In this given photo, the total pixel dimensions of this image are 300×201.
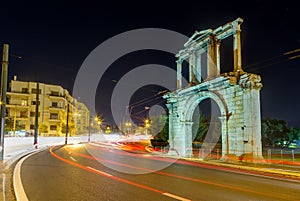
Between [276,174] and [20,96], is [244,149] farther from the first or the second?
[20,96]

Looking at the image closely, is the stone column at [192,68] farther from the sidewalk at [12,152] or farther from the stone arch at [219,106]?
the sidewalk at [12,152]

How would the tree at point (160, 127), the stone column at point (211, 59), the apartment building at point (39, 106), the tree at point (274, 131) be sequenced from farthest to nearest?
1. the apartment building at point (39, 106)
2. the tree at point (274, 131)
3. the tree at point (160, 127)
4. the stone column at point (211, 59)

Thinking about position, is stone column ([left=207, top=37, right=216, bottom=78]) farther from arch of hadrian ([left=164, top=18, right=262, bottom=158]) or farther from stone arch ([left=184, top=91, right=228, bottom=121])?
stone arch ([left=184, top=91, right=228, bottom=121])

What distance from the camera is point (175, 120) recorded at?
1085 inches

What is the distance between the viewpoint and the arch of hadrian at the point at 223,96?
1842cm

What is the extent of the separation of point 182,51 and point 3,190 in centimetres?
2275

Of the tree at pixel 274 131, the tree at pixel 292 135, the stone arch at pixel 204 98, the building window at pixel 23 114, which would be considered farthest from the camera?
the building window at pixel 23 114

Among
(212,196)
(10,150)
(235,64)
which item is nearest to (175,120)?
(235,64)

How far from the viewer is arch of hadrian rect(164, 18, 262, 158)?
1842cm

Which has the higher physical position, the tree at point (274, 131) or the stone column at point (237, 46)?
the stone column at point (237, 46)

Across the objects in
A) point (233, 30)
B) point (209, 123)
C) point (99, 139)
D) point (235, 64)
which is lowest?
point (99, 139)

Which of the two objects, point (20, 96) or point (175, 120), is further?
point (20, 96)

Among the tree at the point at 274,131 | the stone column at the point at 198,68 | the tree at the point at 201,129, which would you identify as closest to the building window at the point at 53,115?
the tree at the point at 201,129

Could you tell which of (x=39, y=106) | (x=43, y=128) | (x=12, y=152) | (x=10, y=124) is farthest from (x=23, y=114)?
(x=12, y=152)
